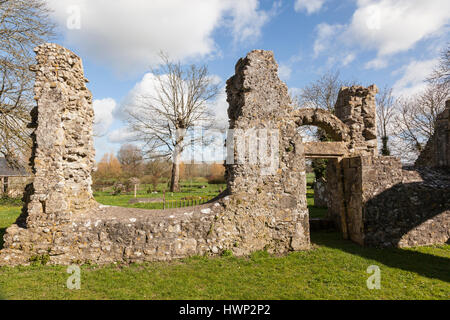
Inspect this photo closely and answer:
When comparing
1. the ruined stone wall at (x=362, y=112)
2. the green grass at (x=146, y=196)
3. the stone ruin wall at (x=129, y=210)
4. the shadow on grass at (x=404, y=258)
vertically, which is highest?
the ruined stone wall at (x=362, y=112)

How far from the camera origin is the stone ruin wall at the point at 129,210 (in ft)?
19.3

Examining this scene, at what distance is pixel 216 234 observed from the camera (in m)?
6.35

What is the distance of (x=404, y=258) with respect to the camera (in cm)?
650

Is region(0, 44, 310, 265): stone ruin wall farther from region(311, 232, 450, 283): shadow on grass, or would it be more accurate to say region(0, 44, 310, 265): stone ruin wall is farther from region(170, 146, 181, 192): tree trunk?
region(170, 146, 181, 192): tree trunk

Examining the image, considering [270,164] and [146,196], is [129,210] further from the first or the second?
[146,196]

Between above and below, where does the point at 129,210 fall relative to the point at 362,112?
below

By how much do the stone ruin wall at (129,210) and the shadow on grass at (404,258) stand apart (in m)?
1.44

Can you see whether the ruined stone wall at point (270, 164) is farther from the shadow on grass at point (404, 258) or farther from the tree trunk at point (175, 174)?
the tree trunk at point (175, 174)

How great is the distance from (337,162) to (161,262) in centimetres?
647

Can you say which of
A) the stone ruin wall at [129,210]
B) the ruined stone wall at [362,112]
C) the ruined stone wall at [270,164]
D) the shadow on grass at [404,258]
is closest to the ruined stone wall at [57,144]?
the stone ruin wall at [129,210]

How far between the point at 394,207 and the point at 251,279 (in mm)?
5174

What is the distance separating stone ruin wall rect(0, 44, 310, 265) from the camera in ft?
19.3

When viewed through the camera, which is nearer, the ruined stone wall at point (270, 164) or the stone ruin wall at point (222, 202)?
the stone ruin wall at point (222, 202)

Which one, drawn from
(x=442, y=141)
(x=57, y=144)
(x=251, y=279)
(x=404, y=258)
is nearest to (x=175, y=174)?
(x=57, y=144)
